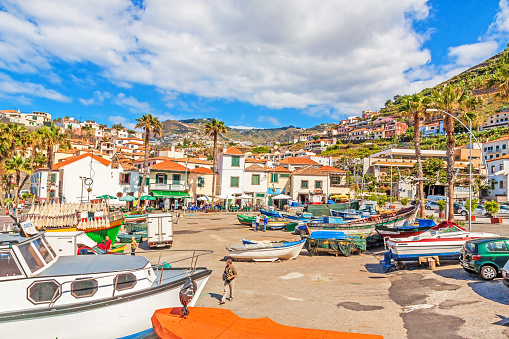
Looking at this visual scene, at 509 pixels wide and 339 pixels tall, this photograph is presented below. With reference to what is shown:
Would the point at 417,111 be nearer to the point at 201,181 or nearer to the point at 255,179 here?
the point at 255,179

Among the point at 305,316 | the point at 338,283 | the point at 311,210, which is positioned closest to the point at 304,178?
the point at 311,210

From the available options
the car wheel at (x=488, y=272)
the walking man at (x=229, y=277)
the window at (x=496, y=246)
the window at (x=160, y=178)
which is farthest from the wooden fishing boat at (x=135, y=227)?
the window at (x=496, y=246)

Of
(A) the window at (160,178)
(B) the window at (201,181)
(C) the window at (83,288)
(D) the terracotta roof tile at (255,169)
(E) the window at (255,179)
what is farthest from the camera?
(E) the window at (255,179)

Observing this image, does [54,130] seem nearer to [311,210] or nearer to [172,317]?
[311,210]

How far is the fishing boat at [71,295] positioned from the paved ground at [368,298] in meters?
3.17

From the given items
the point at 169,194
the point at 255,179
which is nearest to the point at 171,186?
the point at 169,194

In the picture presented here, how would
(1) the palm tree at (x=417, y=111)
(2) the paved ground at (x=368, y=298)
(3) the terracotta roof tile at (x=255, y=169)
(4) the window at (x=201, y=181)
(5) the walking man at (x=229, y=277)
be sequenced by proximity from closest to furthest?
1. (2) the paved ground at (x=368, y=298)
2. (5) the walking man at (x=229, y=277)
3. (1) the palm tree at (x=417, y=111)
4. (4) the window at (x=201, y=181)
5. (3) the terracotta roof tile at (x=255, y=169)

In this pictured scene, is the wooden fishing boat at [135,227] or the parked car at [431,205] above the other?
the parked car at [431,205]

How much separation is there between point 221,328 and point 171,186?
155 ft

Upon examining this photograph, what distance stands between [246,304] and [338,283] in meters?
4.67

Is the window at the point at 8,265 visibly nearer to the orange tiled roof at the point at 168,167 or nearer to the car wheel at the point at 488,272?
the car wheel at the point at 488,272

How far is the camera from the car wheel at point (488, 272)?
12.6 metres

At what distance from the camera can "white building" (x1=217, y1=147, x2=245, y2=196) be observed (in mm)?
56062

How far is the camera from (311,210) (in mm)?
43594
